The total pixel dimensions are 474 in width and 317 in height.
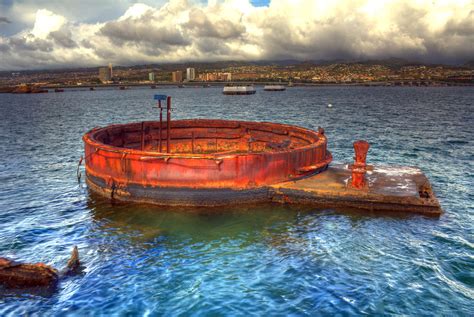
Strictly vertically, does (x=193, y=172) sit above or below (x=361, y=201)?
above

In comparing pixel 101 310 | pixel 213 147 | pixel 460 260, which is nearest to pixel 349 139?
pixel 213 147

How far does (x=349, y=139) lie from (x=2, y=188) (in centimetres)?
2963

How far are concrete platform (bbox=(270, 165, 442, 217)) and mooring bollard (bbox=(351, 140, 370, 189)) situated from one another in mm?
298

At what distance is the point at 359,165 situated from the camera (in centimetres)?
1481

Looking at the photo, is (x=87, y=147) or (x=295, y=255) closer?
(x=295, y=255)

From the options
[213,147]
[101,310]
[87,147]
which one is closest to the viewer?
[101,310]

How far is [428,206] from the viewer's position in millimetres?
14078

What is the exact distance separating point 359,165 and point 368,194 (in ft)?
4.02

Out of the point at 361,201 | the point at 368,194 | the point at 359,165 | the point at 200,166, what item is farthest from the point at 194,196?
the point at 368,194

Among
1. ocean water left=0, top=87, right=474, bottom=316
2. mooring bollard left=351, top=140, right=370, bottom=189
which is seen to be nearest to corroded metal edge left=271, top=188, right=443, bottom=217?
ocean water left=0, top=87, right=474, bottom=316

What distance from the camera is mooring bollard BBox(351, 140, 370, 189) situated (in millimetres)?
14742

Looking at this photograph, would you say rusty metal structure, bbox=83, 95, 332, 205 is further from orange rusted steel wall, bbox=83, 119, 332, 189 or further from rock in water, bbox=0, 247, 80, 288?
rock in water, bbox=0, 247, 80, 288

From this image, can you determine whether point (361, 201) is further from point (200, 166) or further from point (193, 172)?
point (193, 172)

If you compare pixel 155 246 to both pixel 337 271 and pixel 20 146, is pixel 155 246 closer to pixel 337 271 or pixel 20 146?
pixel 337 271
